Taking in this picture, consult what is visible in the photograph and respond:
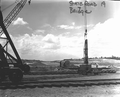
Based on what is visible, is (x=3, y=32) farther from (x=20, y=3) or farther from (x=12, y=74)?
(x=20, y=3)

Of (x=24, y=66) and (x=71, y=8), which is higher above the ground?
(x=71, y=8)

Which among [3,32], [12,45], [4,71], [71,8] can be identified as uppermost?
[71,8]

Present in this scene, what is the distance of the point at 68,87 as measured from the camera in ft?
34.4

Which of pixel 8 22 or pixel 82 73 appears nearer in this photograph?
pixel 8 22

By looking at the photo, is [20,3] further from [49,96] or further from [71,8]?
[49,96]

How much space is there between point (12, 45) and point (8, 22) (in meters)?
3.33

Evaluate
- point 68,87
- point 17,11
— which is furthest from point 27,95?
point 17,11

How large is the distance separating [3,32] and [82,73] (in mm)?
11165

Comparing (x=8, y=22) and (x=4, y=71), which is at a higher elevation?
Result: (x=8, y=22)

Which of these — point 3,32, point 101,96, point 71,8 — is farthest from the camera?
point 71,8

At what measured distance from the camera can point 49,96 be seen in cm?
812

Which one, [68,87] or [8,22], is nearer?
[68,87]

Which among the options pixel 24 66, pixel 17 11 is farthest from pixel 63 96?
pixel 17 11

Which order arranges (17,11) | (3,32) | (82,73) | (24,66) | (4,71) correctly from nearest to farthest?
1. (4,71)
2. (3,32)
3. (24,66)
4. (17,11)
5. (82,73)
